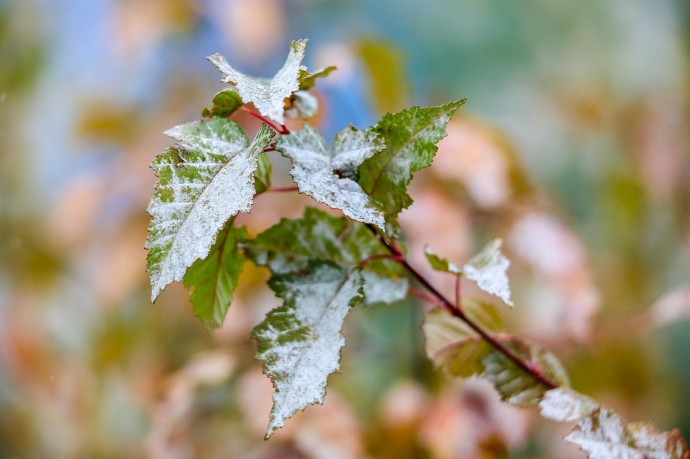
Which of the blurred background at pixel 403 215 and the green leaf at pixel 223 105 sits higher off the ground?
the blurred background at pixel 403 215

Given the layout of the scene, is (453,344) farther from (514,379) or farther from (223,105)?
(223,105)

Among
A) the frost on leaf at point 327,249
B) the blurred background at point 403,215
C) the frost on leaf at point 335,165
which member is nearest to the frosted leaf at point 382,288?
the frost on leaf at point 327,249

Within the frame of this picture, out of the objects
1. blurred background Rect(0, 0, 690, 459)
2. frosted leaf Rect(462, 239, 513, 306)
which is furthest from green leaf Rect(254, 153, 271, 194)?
blurred background Rect(0, 0, 690, 459)

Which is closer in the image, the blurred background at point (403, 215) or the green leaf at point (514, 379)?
the green leaf at point (514, 379)

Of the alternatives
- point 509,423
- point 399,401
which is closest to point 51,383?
point 399,401

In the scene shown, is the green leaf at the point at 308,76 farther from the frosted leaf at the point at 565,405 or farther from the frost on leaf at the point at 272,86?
the frosted leaf at the point at 565,405

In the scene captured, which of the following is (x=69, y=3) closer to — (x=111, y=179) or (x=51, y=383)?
(x=111, y=179)
